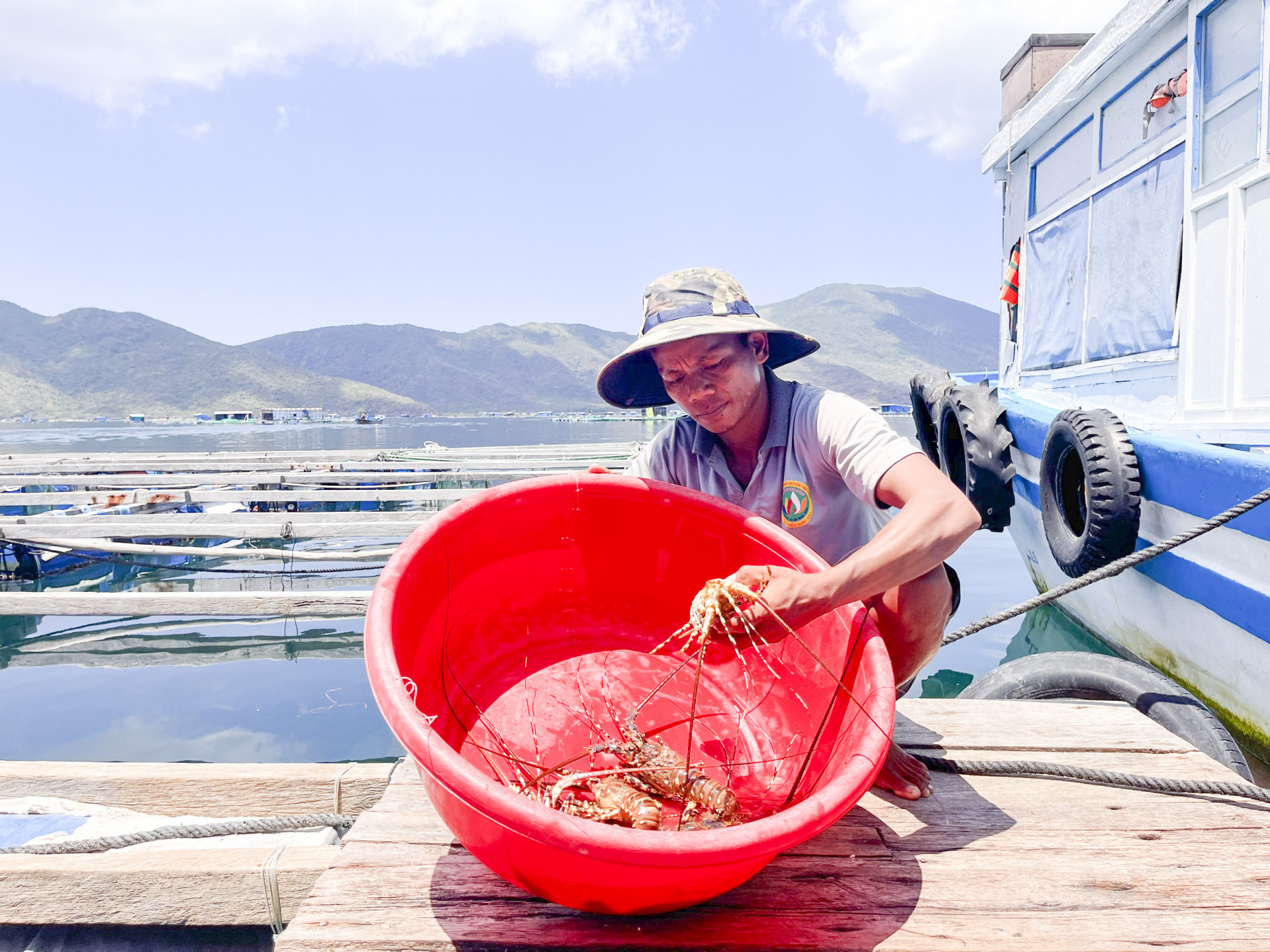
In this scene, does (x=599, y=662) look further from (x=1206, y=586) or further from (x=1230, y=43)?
(x=1230, y=43)

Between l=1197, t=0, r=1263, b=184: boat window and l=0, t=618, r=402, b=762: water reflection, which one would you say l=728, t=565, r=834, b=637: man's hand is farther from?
l=0, t=618, r=402, b=762: water reflection

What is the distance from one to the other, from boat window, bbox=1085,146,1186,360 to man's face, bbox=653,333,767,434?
3.54m

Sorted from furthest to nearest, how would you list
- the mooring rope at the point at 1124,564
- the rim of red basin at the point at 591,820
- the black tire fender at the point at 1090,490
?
the black tire fender at the point at 1090,490, the mooring rope at the point at 1124,564, the rim of red basin at the point at 591,820

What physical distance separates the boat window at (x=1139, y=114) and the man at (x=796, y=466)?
11.6 feet

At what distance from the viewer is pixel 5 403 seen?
12181 centimetres

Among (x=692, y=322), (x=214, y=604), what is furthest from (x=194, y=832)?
(x=214, y=604)

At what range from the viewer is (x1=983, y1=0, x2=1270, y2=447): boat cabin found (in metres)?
3.51

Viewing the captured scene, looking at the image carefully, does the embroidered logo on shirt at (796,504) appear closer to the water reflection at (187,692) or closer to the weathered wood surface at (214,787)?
the weathered wood surface at (214,787)

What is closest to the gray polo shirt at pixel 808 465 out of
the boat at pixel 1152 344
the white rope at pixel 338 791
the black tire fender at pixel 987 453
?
the white rope at pixel 338 791

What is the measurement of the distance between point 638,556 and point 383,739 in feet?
10.5

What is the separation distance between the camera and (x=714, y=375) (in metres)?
2.31

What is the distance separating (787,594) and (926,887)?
73 cm

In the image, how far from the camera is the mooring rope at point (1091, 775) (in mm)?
1946

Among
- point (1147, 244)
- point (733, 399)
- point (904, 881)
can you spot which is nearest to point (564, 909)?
point (904, 881)
